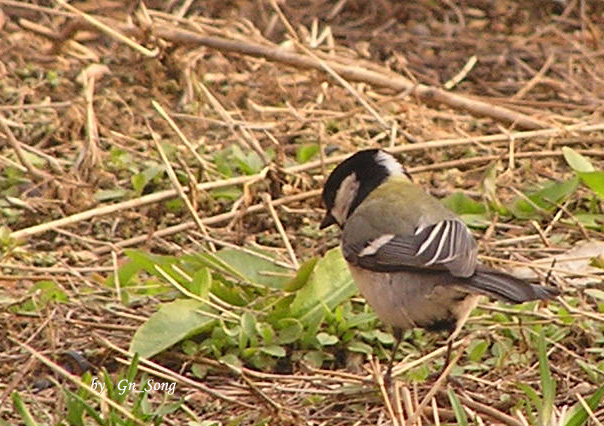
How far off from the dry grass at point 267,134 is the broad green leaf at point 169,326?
0.07 m

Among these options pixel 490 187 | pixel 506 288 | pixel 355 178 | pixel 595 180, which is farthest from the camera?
pixel 490 187

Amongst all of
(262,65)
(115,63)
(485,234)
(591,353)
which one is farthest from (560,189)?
(115,63)

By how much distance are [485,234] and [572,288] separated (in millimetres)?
576

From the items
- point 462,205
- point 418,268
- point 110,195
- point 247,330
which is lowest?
point 462,205

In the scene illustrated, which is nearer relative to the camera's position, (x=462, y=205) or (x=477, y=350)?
(x=477, y=350)

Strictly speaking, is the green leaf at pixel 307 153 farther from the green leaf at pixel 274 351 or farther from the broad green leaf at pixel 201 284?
the green leaf at pixel 274 351

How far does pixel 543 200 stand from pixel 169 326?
5.73 feet

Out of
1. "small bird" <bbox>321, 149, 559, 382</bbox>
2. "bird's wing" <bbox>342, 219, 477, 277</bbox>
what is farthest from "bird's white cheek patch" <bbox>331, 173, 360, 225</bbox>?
"bird's wing" <bbox>342, 219, 477, 277</bbox>

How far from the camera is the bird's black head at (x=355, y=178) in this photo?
4703mm

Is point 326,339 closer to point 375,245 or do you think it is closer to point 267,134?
point 375,245

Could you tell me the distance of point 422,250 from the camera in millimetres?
4039

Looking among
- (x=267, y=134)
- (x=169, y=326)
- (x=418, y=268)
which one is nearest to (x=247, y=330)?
(x=169, y=326)

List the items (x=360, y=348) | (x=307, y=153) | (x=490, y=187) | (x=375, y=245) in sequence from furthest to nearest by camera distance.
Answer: (x=307, y=153), (x=490, y=187), (x=360, y=348), (x=375, y=245)

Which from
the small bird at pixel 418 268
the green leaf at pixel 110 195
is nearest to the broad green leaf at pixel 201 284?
the small bird at pixel 418 268
